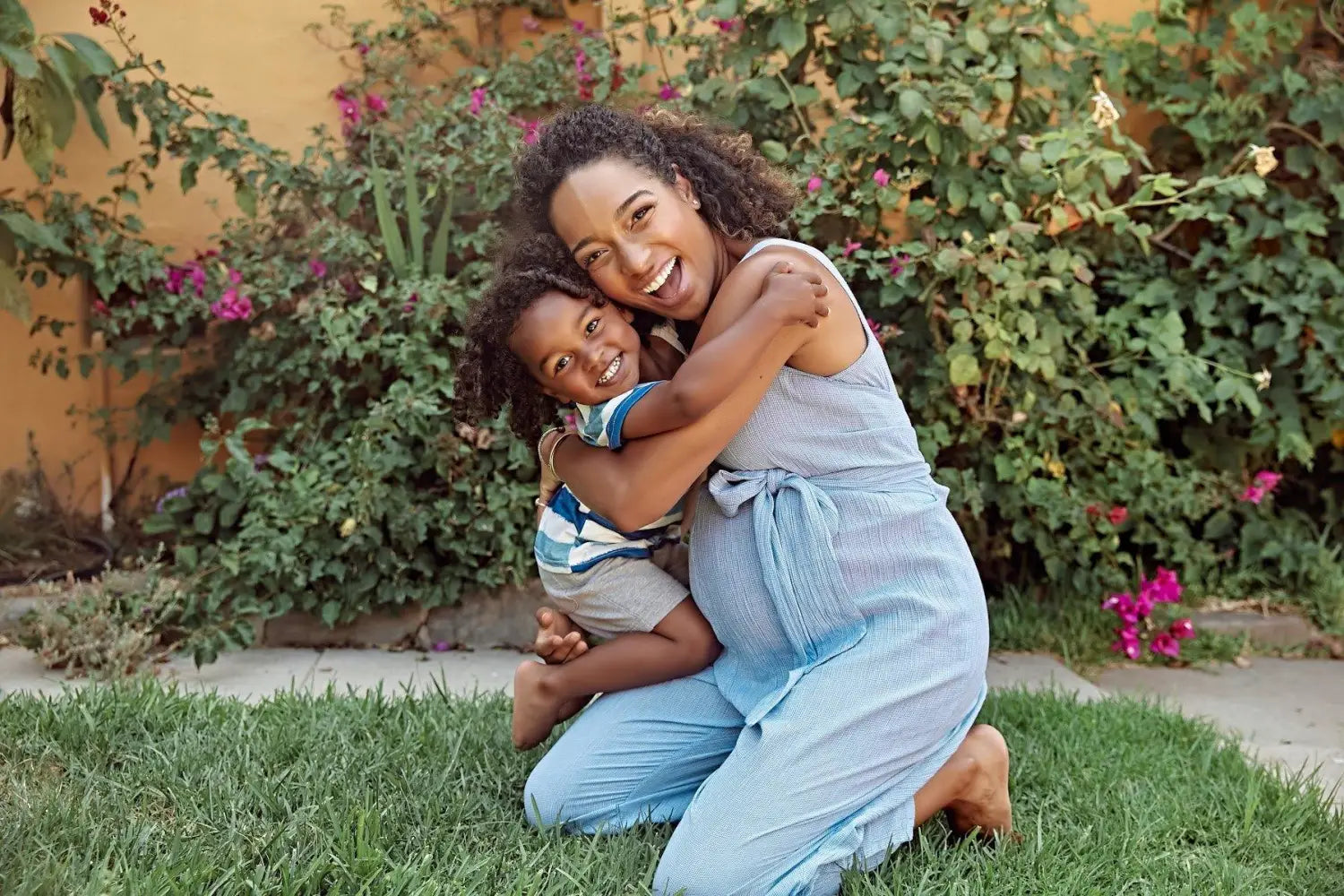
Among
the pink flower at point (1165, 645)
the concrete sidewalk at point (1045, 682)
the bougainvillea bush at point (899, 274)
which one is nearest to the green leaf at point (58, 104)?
the bougainvillea bush at point (899, 274)

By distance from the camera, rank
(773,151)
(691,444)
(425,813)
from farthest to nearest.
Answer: (773,151)
(425,813)
(691,444)

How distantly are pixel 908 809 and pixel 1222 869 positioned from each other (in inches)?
22.9

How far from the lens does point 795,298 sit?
2.03 m

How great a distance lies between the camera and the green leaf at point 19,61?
341cm

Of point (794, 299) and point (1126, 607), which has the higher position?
point (794, 299)

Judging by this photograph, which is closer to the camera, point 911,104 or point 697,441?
point 697,441

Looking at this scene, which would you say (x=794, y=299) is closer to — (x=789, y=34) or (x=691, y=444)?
(x=691, y=444)

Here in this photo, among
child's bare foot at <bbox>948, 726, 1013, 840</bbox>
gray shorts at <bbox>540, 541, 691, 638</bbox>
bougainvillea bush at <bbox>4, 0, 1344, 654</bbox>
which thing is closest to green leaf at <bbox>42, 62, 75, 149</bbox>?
bougainvillea bush at <bbox>4, 0, 1344, 654</bbox>

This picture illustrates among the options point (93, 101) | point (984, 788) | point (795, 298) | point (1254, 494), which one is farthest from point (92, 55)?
point (1254, 494)

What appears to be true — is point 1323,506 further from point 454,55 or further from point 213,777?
point 213,777

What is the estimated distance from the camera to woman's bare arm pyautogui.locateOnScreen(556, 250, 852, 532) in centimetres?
210

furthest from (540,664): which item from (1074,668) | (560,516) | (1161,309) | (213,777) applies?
(1161,309)

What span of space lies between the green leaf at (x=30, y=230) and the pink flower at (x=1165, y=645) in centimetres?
349

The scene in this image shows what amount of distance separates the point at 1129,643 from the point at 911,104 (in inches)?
67.1
